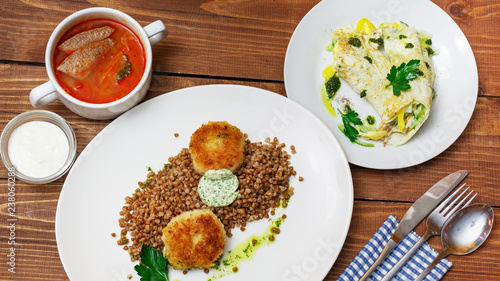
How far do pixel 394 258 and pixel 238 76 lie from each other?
152cm

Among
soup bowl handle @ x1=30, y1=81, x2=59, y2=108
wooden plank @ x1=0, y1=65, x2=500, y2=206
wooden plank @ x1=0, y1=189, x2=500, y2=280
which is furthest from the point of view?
wooden plank @ x1=0, y1=65, x2=500, y2=206

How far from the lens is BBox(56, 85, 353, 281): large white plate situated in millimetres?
2637

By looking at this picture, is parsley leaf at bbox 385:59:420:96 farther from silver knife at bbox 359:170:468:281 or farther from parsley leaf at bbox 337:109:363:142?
silver knife at bbox 359:170:468:281

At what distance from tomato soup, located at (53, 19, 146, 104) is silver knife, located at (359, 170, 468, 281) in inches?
71.5

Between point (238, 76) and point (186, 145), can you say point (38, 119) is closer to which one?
point (186, 145)

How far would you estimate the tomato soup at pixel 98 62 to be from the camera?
2.54 m

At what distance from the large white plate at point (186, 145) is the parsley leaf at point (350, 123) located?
18cm

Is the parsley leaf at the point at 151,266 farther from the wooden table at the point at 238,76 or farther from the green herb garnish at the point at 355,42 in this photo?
the green herb garnish at the point at 355,42

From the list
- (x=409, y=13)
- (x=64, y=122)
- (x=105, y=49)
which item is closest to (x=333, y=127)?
(x=409, y=13)

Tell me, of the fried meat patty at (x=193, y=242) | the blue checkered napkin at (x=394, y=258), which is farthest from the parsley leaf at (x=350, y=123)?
the fried meat patty at (x=193, y=242)

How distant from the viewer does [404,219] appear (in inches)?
112

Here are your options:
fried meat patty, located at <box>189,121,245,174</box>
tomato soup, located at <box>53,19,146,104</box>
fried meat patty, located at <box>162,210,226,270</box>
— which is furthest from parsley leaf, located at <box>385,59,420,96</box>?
tomato soup, located at <box>53,19,146,104</box>

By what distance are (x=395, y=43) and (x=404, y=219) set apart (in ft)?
3.68

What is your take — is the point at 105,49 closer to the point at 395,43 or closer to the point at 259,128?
the point at 259,128
